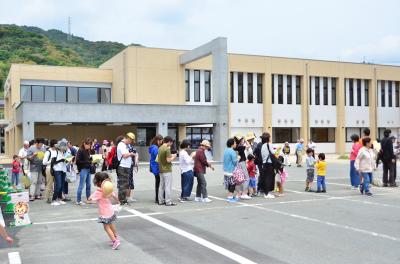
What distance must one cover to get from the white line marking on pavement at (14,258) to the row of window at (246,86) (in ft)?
116

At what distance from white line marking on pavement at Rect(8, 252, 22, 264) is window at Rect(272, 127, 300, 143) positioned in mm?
38417

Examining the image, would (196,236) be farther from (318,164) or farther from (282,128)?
(282,128)

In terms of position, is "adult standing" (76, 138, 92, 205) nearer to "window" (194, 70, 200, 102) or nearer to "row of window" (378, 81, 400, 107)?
"window" (194, 70, 200, 102)

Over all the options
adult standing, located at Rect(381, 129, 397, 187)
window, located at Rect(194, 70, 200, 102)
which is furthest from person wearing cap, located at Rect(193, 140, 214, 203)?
window, located at Rect(194, 70, 200, 102)

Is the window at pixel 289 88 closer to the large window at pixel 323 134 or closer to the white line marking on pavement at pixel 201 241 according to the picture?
the large window at pixel 323 134

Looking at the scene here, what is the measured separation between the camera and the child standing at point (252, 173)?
1356 centimetres

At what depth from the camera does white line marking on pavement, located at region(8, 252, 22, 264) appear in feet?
22.3

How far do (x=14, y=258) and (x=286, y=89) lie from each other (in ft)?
129

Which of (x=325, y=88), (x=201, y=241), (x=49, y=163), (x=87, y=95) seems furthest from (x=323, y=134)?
(x=201, y=241)

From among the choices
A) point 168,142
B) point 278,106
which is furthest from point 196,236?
point 278,106

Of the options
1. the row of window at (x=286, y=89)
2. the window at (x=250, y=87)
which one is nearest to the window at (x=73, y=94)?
the window at (x=250, y=87)

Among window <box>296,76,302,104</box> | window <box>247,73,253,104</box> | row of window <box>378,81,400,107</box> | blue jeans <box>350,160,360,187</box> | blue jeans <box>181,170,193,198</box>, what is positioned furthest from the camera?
row of window <box>378,81,400,107</box>

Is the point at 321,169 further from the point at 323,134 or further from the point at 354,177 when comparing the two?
the point at 323,134

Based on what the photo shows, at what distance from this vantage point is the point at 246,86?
42.5 meters
